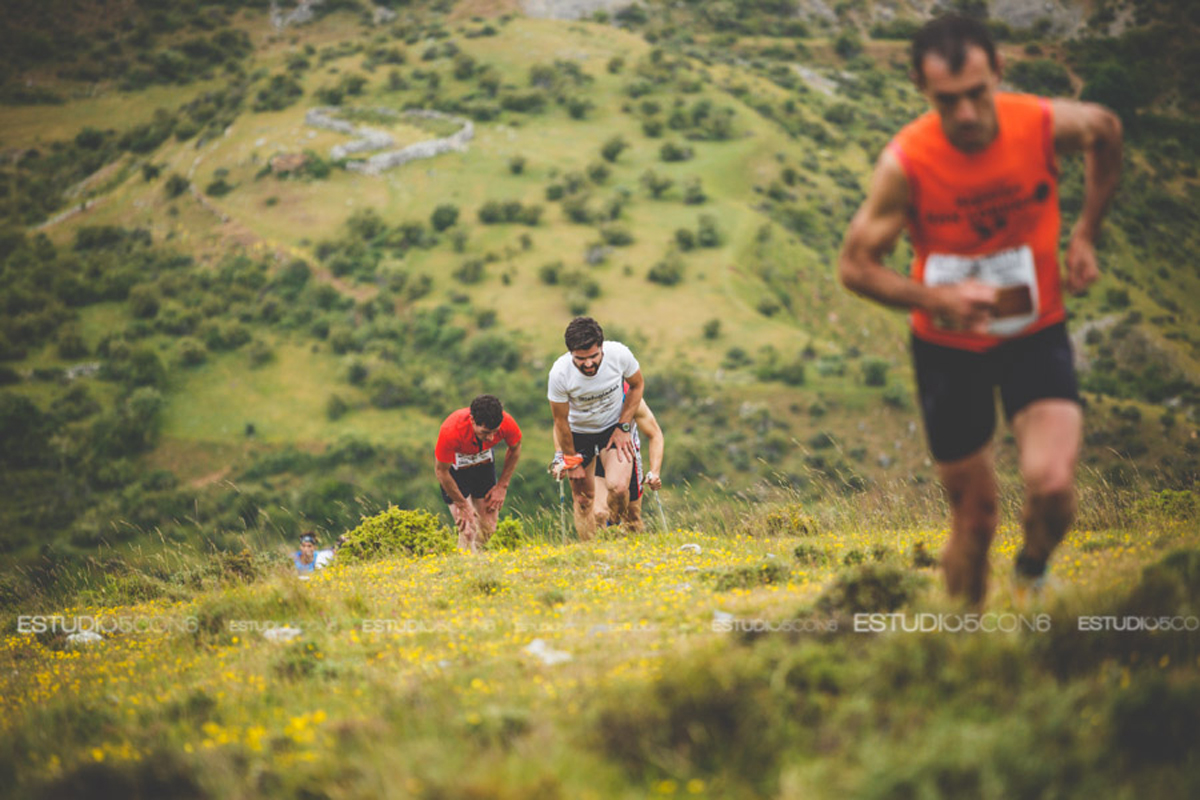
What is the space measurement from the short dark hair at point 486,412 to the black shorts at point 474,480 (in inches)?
48.5

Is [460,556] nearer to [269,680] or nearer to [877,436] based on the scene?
[269,680]

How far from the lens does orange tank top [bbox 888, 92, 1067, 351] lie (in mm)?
3457

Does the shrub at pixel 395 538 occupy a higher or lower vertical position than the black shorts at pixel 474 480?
lower

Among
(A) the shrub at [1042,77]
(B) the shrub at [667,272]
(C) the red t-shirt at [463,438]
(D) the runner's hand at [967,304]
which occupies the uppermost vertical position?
(D) the runner's hand at [967,304]

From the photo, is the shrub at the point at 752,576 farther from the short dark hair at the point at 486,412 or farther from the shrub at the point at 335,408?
the shrub at the point at 335,408

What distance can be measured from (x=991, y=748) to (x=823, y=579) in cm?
309

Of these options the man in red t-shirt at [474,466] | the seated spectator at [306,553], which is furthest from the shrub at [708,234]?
the man in red t-shirt at [474,466]

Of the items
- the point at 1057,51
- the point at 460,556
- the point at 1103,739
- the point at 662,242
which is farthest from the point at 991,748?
the point at 1057,51

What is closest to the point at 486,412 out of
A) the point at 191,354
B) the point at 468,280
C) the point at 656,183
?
the point at 468,280

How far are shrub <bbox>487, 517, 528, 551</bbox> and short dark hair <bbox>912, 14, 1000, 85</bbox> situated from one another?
7235mm

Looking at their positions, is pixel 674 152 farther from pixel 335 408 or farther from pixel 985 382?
pixel 985 382

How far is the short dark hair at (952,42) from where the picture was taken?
3.36 metres

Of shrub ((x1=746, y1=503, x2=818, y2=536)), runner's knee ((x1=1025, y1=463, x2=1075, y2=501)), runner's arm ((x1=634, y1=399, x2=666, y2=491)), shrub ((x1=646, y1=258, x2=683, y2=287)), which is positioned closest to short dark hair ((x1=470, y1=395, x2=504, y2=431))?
runner's arm ((x1=634, y1=399, x2=666, y2=491))

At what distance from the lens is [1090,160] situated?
3.74 m
